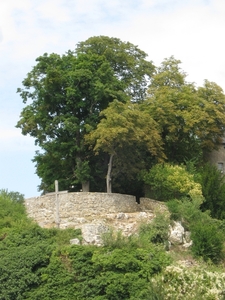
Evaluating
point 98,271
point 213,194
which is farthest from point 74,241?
point 213,194

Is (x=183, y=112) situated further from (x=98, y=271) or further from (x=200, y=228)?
(x=98, y=271)

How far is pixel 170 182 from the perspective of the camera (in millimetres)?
43281

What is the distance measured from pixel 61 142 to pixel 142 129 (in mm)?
5341

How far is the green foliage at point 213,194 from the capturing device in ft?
144

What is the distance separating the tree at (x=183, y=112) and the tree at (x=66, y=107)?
260 cm

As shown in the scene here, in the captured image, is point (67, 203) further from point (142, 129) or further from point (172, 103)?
point (172, 103)

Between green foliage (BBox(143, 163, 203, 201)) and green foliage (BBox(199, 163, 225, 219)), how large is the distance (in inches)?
39.8

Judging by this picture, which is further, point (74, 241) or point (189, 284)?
point (74, 241)

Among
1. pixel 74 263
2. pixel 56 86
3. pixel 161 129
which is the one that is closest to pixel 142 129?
pixel 161 129

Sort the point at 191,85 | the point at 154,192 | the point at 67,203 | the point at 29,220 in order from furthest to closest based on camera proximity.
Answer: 1. the point at 191,85
2. the point at 154,192
3. the point at 67,203
4. the point at 29,220

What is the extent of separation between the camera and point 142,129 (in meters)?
43.8

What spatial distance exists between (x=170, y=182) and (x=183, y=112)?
5.73 m

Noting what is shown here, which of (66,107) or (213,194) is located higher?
(66,107)

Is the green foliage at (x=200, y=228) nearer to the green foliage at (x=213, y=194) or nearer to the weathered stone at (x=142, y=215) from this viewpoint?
the weathered stone at (x=142, y=215)
